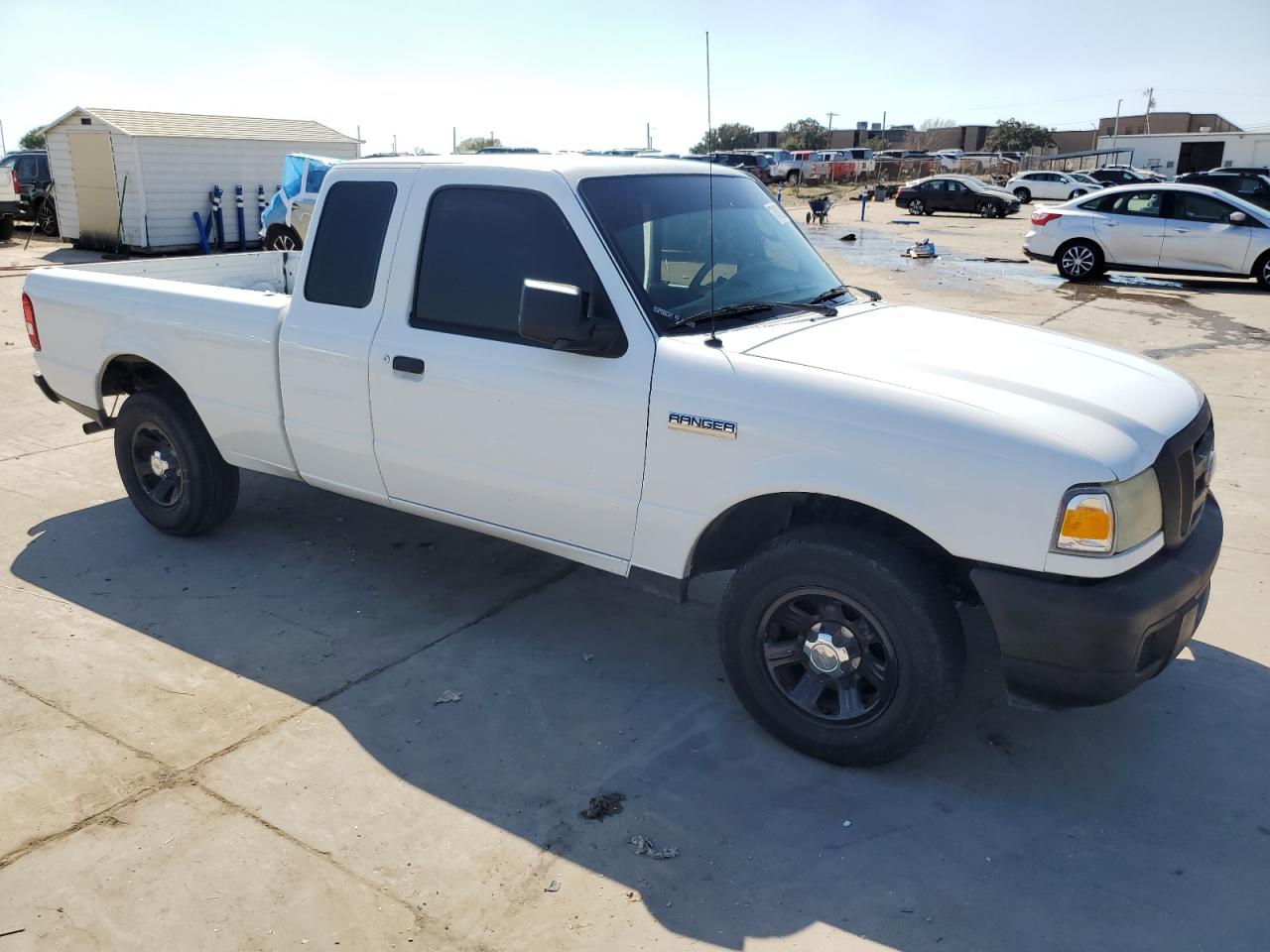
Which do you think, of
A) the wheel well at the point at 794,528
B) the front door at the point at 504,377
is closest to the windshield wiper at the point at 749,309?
the front door at the point at 504,377

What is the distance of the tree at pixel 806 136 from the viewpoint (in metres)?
96.1

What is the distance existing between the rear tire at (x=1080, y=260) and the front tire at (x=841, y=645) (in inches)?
638

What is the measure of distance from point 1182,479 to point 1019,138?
96851mm

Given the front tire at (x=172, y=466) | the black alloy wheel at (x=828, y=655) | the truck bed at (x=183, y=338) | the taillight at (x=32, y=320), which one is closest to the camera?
Result: the black alloy wheel at (x=828, y=655)

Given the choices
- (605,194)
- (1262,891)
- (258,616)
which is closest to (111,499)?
(258,616)

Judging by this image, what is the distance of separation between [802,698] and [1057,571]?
1035 mm

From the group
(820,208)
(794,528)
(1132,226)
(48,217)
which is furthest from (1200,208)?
(48,217)

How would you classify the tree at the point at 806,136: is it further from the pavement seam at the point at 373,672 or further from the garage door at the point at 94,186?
the pavement seam at the point at 373,672

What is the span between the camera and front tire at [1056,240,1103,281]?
17641 millimetres

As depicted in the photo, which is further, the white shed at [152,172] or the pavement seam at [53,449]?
the white shed at [152,172]

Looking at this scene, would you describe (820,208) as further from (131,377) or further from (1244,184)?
(131,377)

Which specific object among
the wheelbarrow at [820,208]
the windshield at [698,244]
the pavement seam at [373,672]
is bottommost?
the pavement seam at [373,672]

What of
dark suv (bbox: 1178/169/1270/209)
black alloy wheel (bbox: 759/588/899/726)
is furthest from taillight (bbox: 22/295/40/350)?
dark suv (bbox: 1178/169/1270/209)

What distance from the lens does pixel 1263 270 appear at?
53.9 ft
